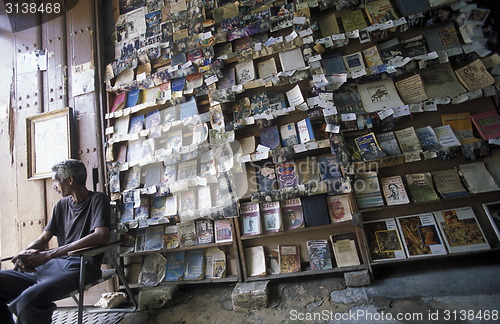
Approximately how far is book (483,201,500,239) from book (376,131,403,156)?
2.71ft

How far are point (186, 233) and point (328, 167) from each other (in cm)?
163

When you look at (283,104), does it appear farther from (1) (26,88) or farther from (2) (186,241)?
(1) (26,88)

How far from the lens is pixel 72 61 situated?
3.23 m

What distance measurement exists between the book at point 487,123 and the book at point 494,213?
59 cm

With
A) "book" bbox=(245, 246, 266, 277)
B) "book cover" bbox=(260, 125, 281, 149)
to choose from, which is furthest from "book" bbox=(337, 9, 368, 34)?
"book" bbox=(245, 246, 266, 277)

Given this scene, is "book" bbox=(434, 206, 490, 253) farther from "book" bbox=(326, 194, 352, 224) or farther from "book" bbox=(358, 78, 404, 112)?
"book" bbox=(358, 78, 404, 112)

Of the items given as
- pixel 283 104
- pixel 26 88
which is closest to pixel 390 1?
pixel 283 104

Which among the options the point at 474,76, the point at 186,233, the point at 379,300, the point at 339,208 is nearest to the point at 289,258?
the point at 339,208

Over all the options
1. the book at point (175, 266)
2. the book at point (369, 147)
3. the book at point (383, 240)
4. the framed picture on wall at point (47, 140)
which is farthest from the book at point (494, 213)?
the framed picture on wall at point (47, 140)

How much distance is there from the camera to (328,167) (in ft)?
7.82

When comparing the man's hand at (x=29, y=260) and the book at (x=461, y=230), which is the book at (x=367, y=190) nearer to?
the book at (x=461, y=230)

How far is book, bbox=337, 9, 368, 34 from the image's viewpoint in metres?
2.50

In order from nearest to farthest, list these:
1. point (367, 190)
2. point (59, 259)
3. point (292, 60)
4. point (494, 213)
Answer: point (59, 259)
point (494, 213)
point (367, 190)
point (292, 60)

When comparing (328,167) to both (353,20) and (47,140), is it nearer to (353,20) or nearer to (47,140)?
(353,20)
